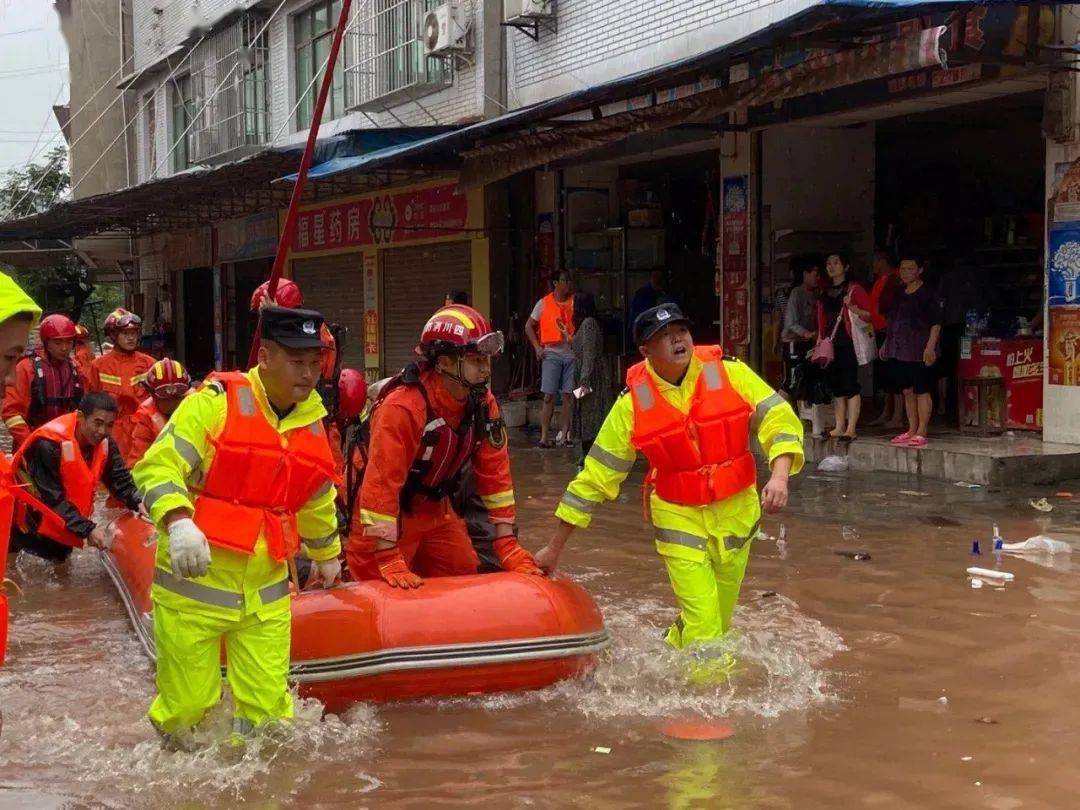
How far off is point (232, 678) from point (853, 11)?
6029 millimetres

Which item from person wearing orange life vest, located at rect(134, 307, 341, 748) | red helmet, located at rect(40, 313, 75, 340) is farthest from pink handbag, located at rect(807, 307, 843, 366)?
person wearing orange life vest, located at rect(134, 307, 341, 748)

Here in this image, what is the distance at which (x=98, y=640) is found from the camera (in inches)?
266

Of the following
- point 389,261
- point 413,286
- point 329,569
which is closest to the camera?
point 329,569

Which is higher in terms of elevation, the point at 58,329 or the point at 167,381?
the point at 58,329

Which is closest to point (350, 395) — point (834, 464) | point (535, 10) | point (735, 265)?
point (834, 464)

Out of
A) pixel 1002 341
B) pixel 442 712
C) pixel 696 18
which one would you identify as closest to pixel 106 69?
pixel 696 18

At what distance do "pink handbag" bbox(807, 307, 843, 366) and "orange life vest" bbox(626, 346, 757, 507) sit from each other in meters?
6.58

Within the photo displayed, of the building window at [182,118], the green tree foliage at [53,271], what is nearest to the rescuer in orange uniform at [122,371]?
the building window at [182,118]

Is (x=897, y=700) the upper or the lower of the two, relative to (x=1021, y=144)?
lower

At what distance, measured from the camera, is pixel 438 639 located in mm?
5148

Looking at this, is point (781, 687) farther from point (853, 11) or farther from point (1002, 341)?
point (1002, 341)

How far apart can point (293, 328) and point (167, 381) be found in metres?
4.45

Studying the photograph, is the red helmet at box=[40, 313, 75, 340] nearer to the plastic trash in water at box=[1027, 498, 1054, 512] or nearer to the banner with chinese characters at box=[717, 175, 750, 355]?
the plastic trash in water at box=[1027, 498, 1054, 512]

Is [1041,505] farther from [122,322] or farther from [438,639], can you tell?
[122,322]
